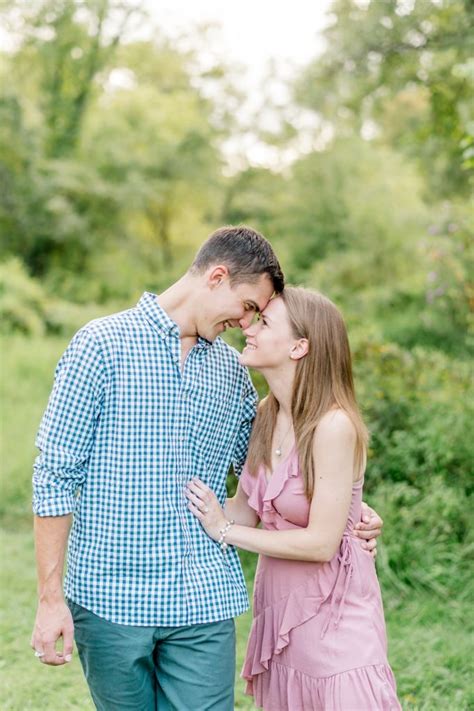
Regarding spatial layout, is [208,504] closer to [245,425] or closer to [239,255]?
[245,425]

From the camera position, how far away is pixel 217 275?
2684 mm

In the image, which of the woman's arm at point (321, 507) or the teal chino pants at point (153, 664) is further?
the woman's arm at point (321, 507)

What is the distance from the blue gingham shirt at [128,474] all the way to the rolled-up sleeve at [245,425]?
317 mm

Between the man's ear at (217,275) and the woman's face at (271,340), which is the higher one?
the man's ear at (217,275)

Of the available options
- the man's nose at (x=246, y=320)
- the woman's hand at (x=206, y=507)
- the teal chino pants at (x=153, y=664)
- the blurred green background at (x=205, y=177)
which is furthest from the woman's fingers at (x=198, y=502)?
the blurred green background at (x=205, y=177)

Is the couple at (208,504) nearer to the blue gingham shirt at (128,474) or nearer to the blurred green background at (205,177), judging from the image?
the blue gingham shirt at (128,474)

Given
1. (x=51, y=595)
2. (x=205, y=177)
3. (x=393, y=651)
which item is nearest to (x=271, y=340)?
(x=51, y=595)

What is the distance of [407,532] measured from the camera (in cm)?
577

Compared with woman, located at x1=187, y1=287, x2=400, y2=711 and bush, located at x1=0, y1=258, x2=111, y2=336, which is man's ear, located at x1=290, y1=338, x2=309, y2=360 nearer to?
woman, located at x1=187, y1=287, x2=400, y2=711

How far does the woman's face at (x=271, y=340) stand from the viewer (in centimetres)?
280

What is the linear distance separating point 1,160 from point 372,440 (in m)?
13.5

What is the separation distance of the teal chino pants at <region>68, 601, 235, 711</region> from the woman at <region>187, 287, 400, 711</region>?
25 cm

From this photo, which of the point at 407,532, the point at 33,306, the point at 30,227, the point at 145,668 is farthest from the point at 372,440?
the point at 30,227

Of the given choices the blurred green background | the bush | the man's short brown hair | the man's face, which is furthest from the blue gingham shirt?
the bush
